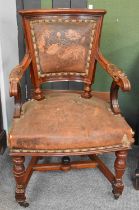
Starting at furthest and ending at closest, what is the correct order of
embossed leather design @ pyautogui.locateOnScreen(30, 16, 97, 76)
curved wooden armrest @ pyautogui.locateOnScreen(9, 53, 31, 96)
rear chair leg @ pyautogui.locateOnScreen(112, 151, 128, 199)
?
embossed leather design @ pyautogui.locateOnScreen(30, 16, 97, 76) < rear chair leg @ pyautogui.locateOnScreen(112, 151, 128, 199) < curved wooden armrest @ pyautogui.locateOnScreen(9, 53, 31, 96)

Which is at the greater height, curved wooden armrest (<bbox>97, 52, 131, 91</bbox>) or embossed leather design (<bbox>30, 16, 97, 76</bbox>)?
embossed leather design (<bbox>30, 16, 97, 76</bbox>)

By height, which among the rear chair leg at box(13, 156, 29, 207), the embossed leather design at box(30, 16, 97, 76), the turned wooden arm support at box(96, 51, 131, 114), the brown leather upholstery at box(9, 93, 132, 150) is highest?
the embossed leather design at box(30, 16, 97, 76)

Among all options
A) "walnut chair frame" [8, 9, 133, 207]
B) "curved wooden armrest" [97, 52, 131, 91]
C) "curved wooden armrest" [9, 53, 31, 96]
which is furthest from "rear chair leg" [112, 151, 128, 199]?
"curved wooden armrest" [9, 53, 31, 96]

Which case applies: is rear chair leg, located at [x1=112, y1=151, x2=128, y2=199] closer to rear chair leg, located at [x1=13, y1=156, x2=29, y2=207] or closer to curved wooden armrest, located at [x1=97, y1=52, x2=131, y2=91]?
curved wooden armrest, located at [x1=97, y1=52, x2=131, y2=91]

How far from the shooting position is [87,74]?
5.41 ft

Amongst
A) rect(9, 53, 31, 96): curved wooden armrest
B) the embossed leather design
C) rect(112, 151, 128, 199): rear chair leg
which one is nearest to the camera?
rect(9, 53, 31, 96): curved wooden armrest

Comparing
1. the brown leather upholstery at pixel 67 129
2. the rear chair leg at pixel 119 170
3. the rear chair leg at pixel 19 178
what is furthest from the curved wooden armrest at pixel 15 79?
the rear chair leg at pixel 119 170

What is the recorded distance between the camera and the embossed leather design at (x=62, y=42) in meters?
1.56

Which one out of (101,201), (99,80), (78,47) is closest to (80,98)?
(78,47)

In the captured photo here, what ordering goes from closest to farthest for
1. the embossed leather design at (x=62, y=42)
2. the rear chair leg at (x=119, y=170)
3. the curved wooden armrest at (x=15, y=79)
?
the curved wooden armrest at (x=15, y=79) → the rear chair leg at (x=119, y=170) → the embossed leather design at (x=62, y=42)

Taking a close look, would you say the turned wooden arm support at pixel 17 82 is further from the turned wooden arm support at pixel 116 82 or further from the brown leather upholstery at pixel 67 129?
the turned wooden arm support at pixel 116 82

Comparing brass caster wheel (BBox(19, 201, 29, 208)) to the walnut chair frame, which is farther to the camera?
brass caster wheel (BBox(19, 201, 29, 208))

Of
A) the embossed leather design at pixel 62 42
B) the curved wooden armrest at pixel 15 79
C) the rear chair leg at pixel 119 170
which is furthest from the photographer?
the embossed leather design at pixel 62 42

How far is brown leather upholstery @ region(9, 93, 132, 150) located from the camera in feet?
4.18
